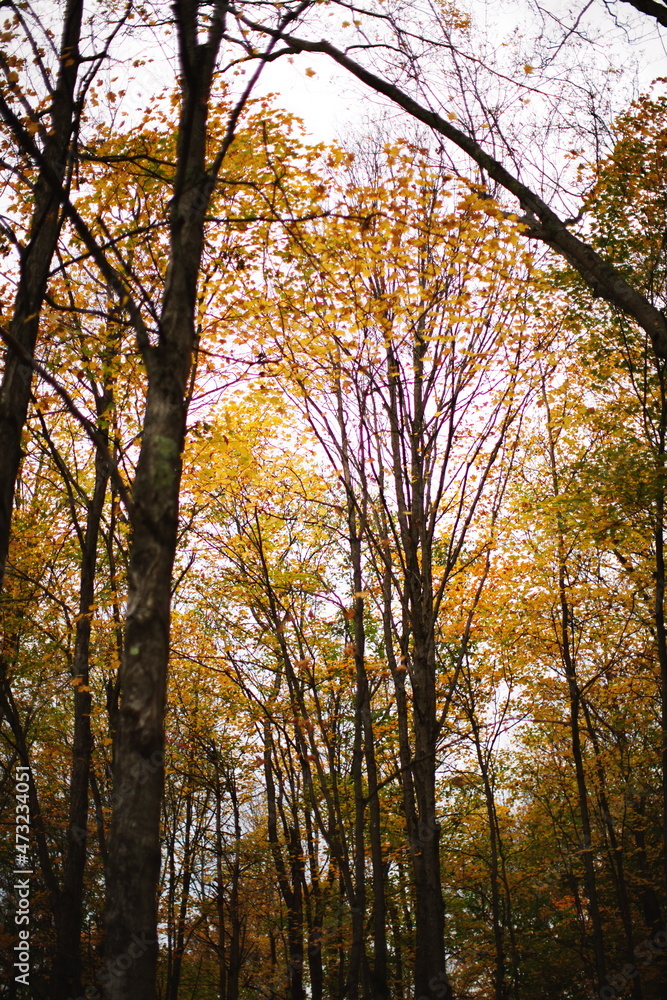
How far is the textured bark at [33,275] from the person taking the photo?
13.6 feet

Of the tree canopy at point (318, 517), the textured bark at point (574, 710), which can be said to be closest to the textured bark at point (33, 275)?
the tree canopy at point (318, 517)

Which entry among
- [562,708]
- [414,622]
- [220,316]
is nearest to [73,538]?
[220,316]

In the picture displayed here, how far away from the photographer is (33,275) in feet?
15.5

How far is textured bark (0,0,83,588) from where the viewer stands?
13.6 ft

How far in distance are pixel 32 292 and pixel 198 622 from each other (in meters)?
10.9

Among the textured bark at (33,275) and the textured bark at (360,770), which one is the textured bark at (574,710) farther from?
the textured bark at (33,275)

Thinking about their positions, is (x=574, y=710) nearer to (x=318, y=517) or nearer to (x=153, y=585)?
(x=318, y=517)

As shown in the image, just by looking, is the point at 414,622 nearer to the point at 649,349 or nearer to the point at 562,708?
the point at 649,349

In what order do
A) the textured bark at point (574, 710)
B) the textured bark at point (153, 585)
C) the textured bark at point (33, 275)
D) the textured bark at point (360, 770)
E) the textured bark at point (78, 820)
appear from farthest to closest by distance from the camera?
1. the textured bark at point (574, 710)
2. the textured bark at point (78, 820)
3. the textured bark at point (360, 770)
4. the textured bark at point (33, 275)
5. the textured bark at point (153, 585)

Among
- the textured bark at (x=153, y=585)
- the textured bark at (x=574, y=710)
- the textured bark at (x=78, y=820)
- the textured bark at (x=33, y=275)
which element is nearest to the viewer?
the textured bark at (x=153, y=585)

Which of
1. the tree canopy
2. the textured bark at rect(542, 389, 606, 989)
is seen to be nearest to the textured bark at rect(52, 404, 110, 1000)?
the tree canopy

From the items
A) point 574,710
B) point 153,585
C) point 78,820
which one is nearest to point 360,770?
point 78,820

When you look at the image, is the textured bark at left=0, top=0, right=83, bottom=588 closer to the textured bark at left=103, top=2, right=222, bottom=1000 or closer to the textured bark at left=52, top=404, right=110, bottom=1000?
the textured bark at left=103, top=2, right=222, bottom=1000

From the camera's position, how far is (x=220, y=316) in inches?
320
